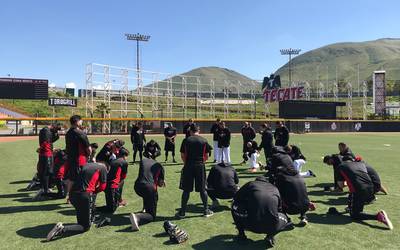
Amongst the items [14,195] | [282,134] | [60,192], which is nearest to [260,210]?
[60,192]

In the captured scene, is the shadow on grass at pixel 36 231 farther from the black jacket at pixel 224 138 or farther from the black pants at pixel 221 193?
the black jacket at pixel 224 138

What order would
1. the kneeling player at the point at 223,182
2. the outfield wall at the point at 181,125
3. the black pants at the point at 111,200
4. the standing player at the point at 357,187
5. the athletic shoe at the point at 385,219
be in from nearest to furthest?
the athletic shoe at the point at 385,219 < the standing player at the point at 357,187 < the black pants at the point at 111,200 < the kneeling player at the point at 223,182 < the outfield wall at the point at 181,125

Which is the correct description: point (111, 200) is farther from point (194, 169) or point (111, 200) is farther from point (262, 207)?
point (262, 207)

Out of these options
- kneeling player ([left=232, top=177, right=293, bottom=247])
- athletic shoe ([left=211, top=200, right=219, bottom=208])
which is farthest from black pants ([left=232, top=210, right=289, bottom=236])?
athletic shoe ([left=211, top=200, right=219, bottom=208])

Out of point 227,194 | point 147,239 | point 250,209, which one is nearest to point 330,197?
point 227,194

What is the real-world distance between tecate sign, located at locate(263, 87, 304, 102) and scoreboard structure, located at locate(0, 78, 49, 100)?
140ft

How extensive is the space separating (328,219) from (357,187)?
38.2 inches

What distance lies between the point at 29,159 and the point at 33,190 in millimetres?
8161

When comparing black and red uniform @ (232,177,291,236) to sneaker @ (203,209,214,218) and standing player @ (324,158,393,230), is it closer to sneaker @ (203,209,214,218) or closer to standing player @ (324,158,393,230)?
sneaker @ (203,209,214,218)

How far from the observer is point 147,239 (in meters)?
6.40

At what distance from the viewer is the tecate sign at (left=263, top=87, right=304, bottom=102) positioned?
6241 cm

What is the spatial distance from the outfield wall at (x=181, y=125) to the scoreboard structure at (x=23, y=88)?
1460 cm

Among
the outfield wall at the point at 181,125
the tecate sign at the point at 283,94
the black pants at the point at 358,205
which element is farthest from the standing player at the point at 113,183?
the tecate sign at the point at 283,94

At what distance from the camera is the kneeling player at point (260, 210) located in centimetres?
574
